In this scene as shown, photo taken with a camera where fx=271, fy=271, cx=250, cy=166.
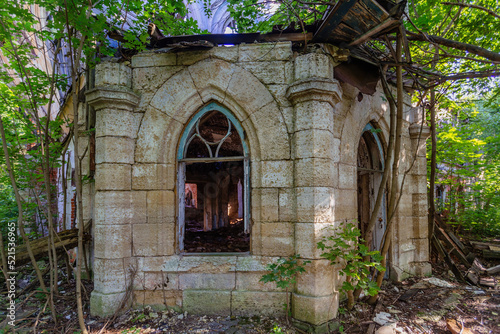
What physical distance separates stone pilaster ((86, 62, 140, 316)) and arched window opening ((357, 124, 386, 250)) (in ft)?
12.9

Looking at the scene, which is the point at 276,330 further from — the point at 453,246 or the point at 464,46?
the point at 453,246

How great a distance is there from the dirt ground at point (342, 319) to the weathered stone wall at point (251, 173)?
0.17 m

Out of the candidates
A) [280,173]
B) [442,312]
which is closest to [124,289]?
[280,173]

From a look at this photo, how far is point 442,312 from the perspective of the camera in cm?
393

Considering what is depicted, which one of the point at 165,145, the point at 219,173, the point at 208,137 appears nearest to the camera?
the point at 165,145

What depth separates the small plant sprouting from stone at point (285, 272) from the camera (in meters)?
3.25

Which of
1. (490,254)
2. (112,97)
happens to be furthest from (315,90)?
(490,254)

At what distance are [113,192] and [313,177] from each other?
8.77 ft

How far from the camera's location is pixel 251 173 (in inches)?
149

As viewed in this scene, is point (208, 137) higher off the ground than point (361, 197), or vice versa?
point (208, 137)

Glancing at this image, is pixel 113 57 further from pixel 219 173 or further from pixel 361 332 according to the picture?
pixel 219 173

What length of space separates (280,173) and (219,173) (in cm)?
730

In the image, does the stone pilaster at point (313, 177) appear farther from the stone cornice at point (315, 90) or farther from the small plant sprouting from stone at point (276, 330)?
the small plant sprouting from stone at point (276, 330)

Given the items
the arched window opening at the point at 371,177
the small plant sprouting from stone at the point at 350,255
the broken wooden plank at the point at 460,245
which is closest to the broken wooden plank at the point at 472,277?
the broken wooden plank at the point at 460,245
